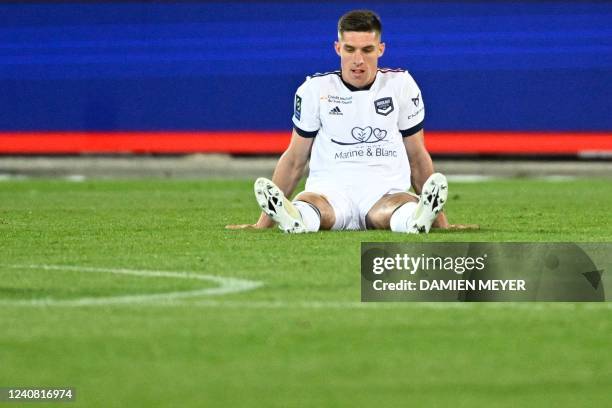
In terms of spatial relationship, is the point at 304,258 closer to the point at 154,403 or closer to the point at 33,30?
the point at 154,403

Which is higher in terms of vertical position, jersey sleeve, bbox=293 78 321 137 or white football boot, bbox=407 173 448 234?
jersey sleeve, bbox=293 78 321 137

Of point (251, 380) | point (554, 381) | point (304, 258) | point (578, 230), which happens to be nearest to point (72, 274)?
point (304, 258)

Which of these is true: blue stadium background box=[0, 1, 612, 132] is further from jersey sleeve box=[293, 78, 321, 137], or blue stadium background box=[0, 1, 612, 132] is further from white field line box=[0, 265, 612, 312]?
white field line box=[0, 265, 612, 312]

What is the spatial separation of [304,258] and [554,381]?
2401mm

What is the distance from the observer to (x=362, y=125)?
682cm

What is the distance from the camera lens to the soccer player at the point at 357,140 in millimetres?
6746

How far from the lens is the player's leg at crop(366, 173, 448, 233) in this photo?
6.17 meters

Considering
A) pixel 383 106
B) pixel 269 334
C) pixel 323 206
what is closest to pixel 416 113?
pixel 383 106

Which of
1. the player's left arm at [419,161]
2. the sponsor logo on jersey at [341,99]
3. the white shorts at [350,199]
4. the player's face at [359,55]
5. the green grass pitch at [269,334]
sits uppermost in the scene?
the player's face at [359,55]

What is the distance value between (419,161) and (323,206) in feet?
1.92

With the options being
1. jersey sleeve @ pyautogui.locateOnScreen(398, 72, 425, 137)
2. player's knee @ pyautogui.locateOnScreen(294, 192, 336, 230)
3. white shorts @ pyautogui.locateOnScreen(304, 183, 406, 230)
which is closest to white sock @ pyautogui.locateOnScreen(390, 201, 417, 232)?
white shorts @ pyautogui.locateOnScreen(304, 183, 406, 230)

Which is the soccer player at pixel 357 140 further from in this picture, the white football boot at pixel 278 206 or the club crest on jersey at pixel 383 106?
the white football boot at pixel 278 206

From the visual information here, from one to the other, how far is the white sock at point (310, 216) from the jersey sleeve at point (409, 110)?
2.14ft

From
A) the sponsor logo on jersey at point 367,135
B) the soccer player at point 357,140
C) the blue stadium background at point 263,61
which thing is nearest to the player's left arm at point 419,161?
the soccer player at point 357,140
